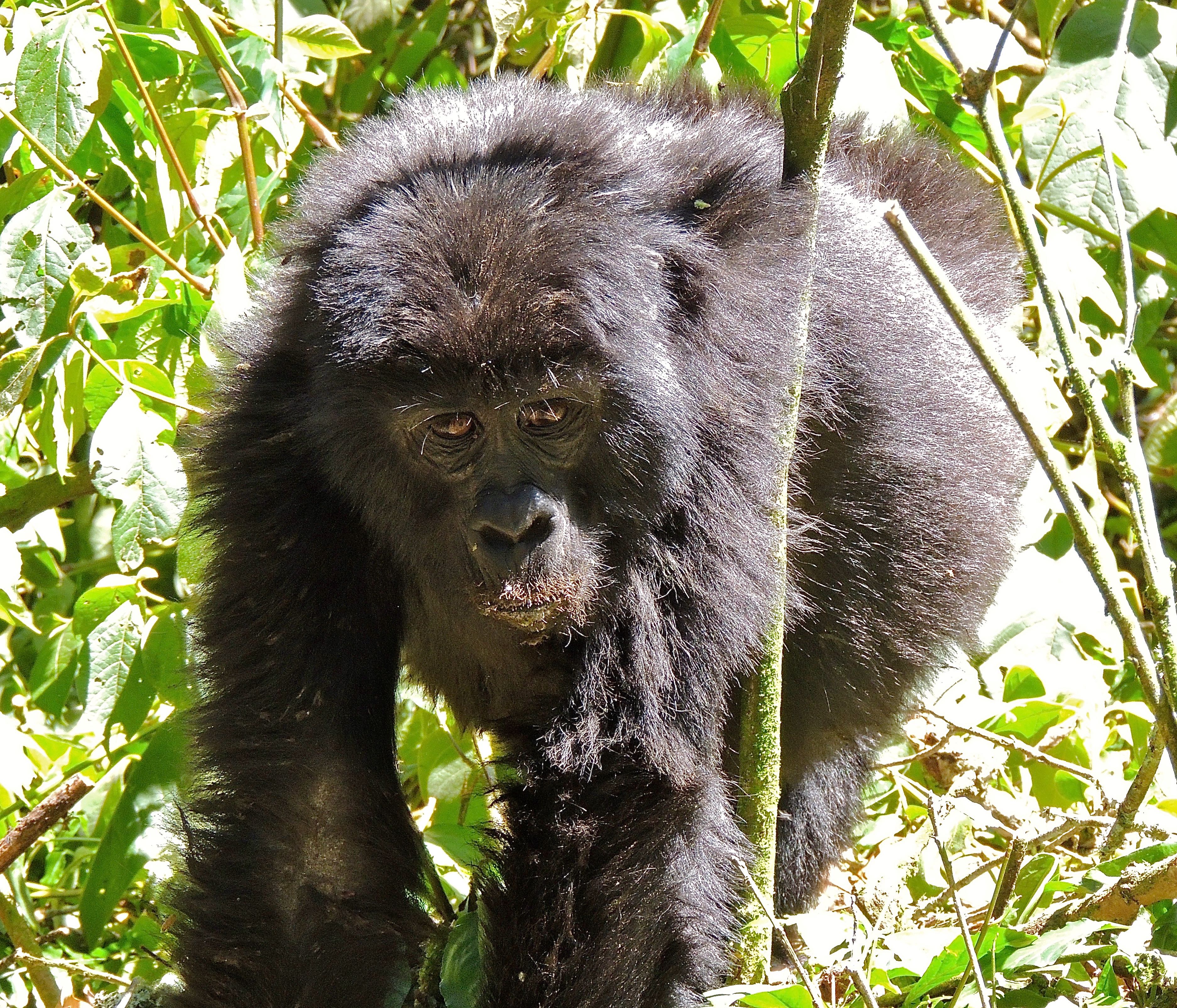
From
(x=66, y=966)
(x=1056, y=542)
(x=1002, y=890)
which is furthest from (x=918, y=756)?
(x=66, y=966)

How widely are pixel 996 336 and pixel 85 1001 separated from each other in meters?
2.59

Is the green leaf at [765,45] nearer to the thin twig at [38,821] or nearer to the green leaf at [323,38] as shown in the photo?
the green leaf at [323,38]

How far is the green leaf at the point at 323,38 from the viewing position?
3.36 m

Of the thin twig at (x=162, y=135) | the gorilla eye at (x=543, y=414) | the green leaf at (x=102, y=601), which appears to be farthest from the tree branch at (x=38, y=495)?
the gorilla eye at (x=543, y=414)

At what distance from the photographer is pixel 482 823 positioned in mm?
2504

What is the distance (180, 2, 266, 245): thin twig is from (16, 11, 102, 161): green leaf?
1.11 feet

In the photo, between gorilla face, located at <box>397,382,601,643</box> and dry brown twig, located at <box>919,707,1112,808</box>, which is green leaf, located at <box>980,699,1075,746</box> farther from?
gorilla face, located at <box>397,382,601,643</box>

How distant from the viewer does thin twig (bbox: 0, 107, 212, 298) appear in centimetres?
293

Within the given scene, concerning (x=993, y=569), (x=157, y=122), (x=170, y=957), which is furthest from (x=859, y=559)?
(x=157, y=122)

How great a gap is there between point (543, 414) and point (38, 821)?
1224 mm

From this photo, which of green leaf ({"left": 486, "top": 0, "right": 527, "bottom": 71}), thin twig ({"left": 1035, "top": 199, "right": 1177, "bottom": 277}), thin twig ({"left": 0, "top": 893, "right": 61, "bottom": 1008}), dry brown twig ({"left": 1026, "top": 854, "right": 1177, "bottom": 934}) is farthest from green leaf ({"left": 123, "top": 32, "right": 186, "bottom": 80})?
dry brown twig ({"left": 1026, "top": 854, "right": 1177, "bottom": 934})

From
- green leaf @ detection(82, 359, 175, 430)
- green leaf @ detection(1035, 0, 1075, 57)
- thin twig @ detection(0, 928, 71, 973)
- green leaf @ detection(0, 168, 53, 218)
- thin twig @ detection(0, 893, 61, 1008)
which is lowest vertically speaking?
thin twig @ detection(0, 928, 71, 973)

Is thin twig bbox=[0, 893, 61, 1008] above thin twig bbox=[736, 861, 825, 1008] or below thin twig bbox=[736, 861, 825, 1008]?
below

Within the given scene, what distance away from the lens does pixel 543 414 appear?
7.84 feet
